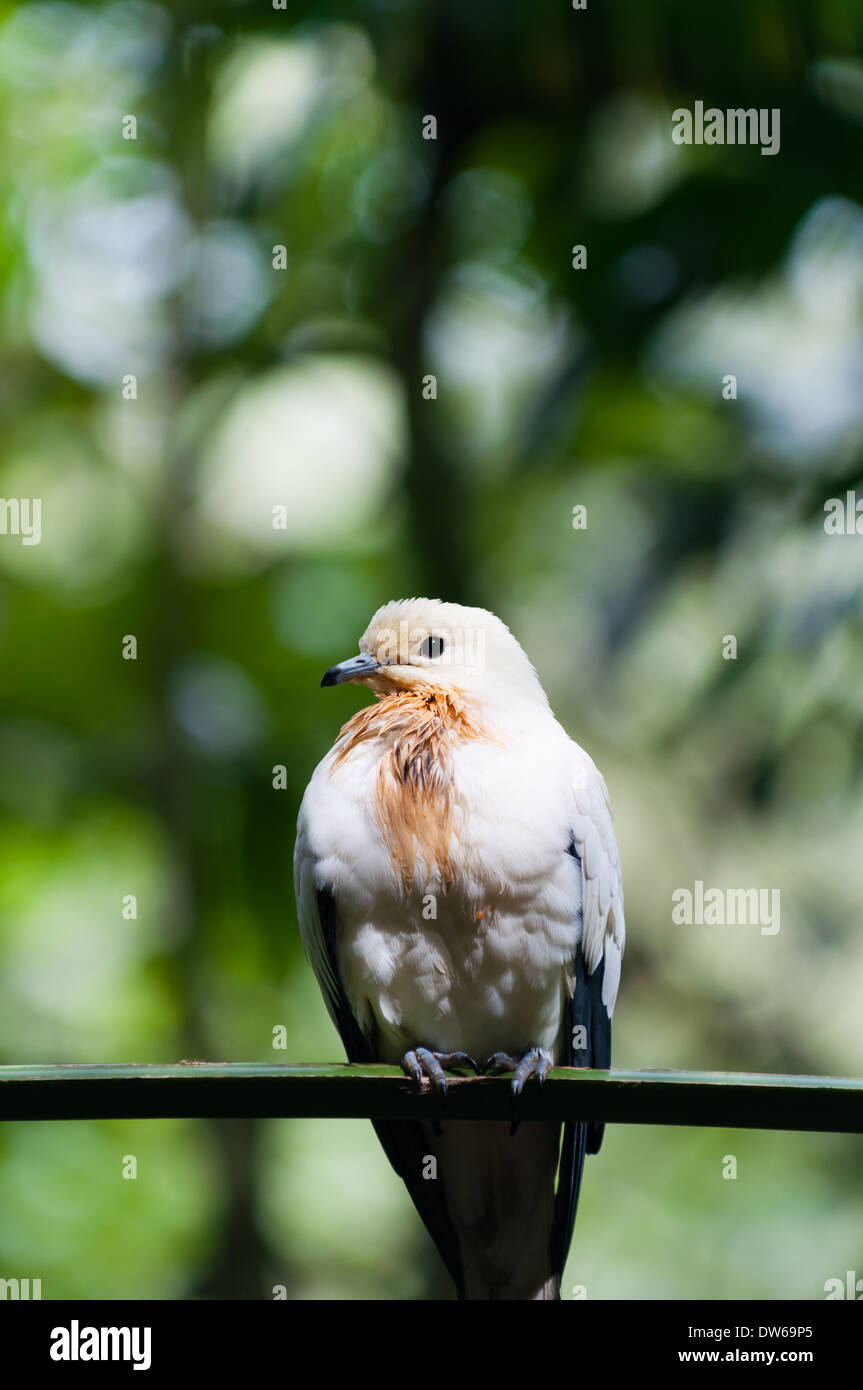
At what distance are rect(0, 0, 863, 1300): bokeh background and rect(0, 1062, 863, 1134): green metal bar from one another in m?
1.90

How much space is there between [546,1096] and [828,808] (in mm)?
2251

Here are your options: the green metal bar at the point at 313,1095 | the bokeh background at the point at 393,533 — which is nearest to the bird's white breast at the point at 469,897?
the green metal bar at the point at 313,1095

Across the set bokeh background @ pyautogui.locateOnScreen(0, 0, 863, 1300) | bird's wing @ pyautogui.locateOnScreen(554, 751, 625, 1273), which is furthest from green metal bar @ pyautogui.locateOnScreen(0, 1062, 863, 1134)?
bokeh background @ pyautogui.locateOnScreen(0, 0, 863, 1300)

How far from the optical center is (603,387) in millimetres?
3412

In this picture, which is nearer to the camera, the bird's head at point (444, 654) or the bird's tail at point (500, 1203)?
the bird's head at point (444, 654)

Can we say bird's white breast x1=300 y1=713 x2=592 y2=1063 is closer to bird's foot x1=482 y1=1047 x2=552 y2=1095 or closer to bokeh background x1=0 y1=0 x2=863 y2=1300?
bird's foot x1=482 y1=1047 x2=552 y2=1095

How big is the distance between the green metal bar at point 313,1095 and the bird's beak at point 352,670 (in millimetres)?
880

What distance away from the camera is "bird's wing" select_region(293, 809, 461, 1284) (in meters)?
1.94

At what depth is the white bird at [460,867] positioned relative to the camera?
5.92 ft

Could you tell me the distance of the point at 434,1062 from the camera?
73.0 inches

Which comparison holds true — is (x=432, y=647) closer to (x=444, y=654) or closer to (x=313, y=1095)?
(x=444, y=654)

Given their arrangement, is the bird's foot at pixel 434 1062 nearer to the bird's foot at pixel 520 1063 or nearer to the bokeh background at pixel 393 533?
the bird's foot at pixel 520 1063
